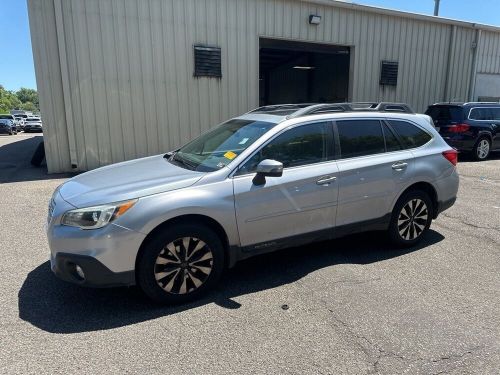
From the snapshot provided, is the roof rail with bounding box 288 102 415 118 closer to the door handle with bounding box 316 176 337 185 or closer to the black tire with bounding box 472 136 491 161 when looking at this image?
the door handle with bounding box 316 176 337 185

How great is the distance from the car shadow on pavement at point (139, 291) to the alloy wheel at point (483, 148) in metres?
8.61

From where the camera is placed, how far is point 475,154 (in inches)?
462

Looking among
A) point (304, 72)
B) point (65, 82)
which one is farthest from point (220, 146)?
point (304, 72)

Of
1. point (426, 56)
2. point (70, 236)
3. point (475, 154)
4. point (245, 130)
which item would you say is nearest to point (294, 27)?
point (426, 56)

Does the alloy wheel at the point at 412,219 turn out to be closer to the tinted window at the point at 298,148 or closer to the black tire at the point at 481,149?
the tinted window at the point at 298,148

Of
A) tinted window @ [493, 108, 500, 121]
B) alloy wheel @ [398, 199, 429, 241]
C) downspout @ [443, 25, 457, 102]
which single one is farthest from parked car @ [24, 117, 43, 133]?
alloy wheel @ [398, 199, 429, 241]

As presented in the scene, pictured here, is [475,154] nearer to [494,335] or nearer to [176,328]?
[494,335]

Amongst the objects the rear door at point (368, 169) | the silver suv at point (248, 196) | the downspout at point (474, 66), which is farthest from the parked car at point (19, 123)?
the rear door at point (368, 169)

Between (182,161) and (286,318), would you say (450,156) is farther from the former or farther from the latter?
(182,161)

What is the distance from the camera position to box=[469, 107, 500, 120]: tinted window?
11.5 meters

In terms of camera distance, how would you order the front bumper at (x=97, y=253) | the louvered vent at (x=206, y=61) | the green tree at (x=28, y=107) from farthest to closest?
the green tree at (x=28, y=107)
the louvered vent at (x=206, y=61)
the front bumper at (x=97, y=253)

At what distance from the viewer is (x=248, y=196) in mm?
3555

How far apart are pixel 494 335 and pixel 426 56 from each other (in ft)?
43.6

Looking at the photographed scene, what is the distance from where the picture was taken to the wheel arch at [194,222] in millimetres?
3213
